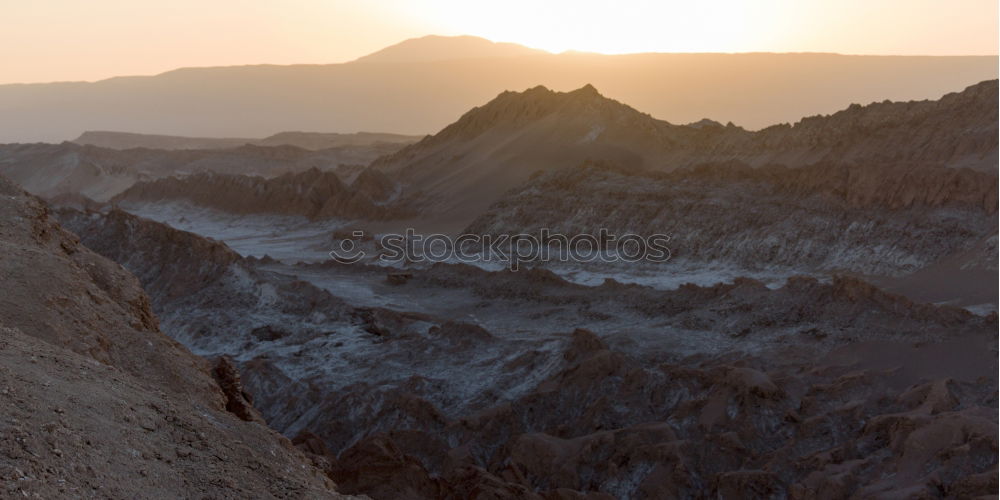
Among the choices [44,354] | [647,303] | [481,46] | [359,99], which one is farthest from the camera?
[481,46]

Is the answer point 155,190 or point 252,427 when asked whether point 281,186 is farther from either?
point 252,427

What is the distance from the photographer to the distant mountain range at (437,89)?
316ft

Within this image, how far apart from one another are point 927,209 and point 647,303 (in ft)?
23.9

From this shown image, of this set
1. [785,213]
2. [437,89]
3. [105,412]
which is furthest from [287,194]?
[437,89]

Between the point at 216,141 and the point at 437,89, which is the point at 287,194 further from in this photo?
the point at 437,89

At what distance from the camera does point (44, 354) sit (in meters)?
5.75

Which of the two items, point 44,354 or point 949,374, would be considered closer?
point 44,354

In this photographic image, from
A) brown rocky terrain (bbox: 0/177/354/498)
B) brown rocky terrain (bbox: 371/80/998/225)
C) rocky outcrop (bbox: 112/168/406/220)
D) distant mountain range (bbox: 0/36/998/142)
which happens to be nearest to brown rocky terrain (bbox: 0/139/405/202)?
rocky outcrop (bbox: 112/168/406/220)

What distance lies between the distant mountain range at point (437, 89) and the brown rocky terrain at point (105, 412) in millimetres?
85175

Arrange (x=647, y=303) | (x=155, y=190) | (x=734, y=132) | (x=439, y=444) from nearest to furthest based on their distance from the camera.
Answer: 1. (x=439, y=444)
2. (x=647, y=303)
3. (x=734, y=132)
4. (x=155, y=190)

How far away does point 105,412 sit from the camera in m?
5.10

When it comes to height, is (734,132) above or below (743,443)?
above

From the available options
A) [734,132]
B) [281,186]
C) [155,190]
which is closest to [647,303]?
[734,132]

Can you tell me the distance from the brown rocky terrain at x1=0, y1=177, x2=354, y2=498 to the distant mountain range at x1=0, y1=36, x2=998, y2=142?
85.2 metres
